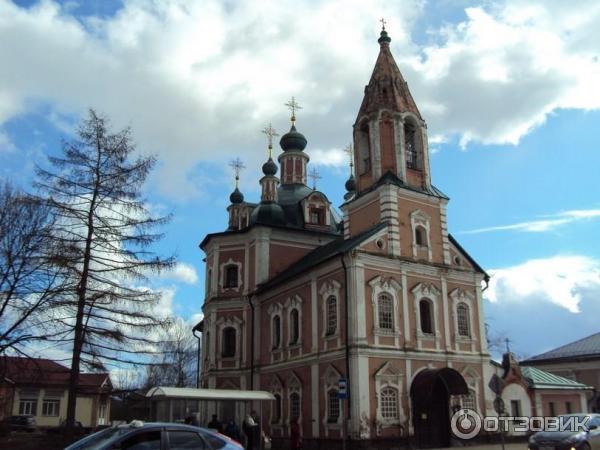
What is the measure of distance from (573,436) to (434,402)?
8819mm

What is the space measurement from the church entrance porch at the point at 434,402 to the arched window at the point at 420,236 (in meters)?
6.14

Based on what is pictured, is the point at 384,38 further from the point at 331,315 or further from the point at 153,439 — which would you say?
the point at 153,439

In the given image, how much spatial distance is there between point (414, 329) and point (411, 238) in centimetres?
424

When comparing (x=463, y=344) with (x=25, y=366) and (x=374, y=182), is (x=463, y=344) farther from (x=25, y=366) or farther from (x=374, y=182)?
(x=25, y=366)

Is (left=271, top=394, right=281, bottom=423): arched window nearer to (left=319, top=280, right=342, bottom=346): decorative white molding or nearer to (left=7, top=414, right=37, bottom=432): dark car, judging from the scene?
(left=319, top=280, right=342, bottom=346): decorative white molding

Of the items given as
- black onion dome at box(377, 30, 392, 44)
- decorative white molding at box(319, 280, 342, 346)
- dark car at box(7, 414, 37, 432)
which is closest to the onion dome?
black onion dome at box(377, 30, 392, 44)

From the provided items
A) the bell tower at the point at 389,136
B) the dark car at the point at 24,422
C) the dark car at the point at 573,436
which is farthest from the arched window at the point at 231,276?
the dark car at the point at 573,436

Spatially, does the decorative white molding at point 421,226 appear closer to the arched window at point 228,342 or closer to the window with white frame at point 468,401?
the window with white frame at point 468,401

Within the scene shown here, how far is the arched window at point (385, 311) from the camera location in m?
25.2

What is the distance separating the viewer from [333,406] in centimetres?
2511

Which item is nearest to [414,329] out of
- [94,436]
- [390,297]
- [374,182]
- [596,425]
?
[390,297]

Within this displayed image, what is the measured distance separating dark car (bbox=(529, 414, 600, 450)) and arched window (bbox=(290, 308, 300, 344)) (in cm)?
1319

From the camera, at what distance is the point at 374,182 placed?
28781 mm

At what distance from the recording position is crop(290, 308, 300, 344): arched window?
2872cm
